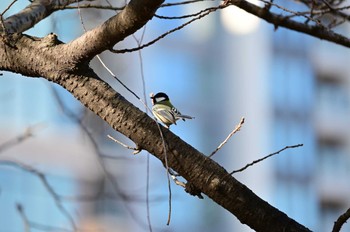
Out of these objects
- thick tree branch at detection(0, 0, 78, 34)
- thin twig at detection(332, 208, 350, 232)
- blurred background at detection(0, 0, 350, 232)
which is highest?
blurred background at detection(0, 0, 350, 232)

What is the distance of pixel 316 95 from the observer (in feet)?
58.6

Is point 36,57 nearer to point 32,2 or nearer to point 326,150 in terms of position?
point 32,2

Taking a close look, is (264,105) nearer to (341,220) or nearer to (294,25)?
(294,25)

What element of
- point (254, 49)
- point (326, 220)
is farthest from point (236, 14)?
point (326, 220)

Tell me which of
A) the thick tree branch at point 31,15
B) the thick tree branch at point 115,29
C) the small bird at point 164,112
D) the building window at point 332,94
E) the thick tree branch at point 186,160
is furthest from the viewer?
the building window at point 332,94

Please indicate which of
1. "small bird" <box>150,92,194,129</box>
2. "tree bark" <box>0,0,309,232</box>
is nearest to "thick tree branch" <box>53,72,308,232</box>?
"tree bark" <box>0,0,309,232</box>

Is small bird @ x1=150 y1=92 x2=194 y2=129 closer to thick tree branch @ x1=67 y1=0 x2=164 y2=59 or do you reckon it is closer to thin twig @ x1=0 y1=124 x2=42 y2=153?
thick tree branch @ x1=67 y1=0 x2=164 y2=59

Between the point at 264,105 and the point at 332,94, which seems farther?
the point at 332,94

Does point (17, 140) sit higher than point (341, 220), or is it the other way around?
point (17, 140)

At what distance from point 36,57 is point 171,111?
360 mm

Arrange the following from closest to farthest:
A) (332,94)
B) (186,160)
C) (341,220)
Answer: (341,220)
(186,160)
(332,94)

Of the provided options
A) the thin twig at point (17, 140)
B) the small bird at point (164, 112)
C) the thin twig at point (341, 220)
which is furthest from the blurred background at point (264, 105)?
the thin twig at point (341, 220)

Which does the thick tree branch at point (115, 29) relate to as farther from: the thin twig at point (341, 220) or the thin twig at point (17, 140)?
the thin twig at point (17, 140)

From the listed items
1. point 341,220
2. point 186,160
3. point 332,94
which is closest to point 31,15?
point 186,160
